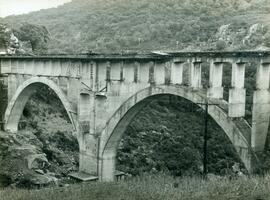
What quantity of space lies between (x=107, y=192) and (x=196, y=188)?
2742 mm

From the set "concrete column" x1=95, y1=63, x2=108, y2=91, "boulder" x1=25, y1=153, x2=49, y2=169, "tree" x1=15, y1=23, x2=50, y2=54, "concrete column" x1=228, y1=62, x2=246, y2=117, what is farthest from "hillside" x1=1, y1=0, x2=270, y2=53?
"concrete column" x1=228, y1=62, x2=246, y2=117

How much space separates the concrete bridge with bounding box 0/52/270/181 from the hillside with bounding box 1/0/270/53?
2342 cm

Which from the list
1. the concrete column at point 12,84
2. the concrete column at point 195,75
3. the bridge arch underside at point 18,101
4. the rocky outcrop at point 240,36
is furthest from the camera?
the rocky outcrop at point 240,36

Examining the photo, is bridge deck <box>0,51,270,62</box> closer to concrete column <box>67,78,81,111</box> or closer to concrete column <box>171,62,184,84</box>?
concrete column <box>171,62,184,84</box>

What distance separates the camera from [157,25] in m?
67.2

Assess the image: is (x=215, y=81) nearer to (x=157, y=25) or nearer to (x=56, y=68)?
(x=56, y=68)

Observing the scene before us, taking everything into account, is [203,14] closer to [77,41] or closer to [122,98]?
[77,41]

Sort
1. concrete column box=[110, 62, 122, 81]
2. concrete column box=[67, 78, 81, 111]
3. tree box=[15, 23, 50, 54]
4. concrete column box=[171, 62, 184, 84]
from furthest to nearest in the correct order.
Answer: tree box=[15, 23, 50, 54], concrete column box=[67, 78, 81, 111], concrete column box=[110, 62, 122, 81], concrete column box=[171, 62, 184, 84]

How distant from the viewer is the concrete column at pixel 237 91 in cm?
2094

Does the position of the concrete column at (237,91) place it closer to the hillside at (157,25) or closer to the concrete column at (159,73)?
the concrete column at (159,73)

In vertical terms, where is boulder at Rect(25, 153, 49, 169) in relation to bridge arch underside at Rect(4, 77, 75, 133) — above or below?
below

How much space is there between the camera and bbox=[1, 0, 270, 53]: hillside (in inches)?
2343

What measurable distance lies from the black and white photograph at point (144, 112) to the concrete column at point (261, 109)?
4 cm

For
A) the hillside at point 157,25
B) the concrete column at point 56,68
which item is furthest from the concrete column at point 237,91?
the hillside at point 157,25
